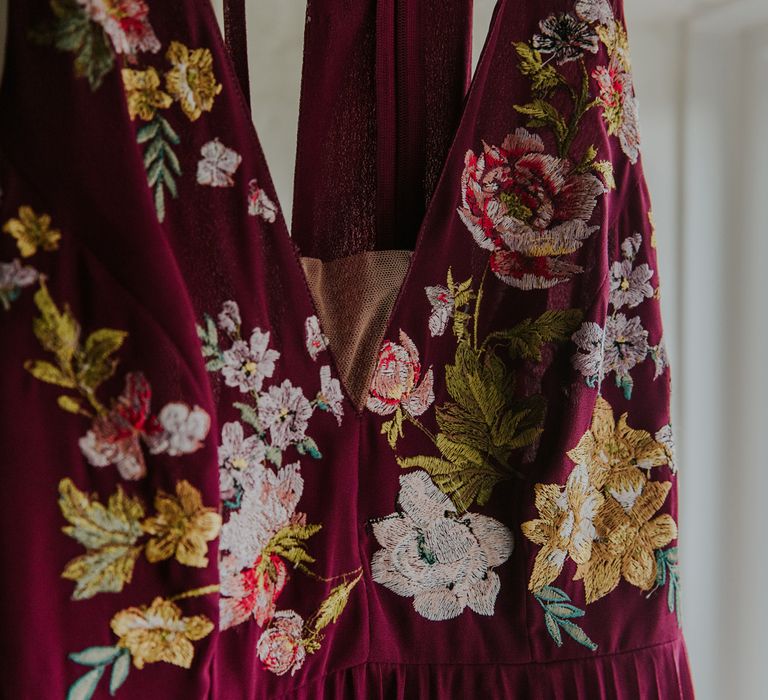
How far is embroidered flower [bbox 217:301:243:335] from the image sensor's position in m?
0.51

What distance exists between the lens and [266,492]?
541 mm

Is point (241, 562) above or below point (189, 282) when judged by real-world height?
below

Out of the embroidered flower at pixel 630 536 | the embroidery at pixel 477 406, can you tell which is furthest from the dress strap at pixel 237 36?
the embroidered flower at pixel 630 536

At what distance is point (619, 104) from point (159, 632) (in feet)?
1.73

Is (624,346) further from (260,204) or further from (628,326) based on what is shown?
(260,204)

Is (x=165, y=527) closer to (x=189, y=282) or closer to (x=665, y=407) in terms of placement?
(x=189, y=282)

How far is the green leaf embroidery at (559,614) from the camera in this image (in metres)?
0.63

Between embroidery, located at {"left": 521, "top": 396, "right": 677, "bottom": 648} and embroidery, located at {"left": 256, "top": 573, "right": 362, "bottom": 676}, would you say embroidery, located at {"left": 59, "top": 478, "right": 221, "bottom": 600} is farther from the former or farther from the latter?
embroidery, located at {"left": 521, "top": 396, "right": 677, "bottom": 648}

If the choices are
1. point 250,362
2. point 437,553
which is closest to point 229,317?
point 250,362

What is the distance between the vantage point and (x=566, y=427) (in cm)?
62

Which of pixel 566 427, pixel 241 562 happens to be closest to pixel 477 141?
pixel 566 427

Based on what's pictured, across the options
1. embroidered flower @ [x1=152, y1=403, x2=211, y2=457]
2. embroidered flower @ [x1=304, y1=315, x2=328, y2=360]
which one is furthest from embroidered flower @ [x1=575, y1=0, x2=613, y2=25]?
embroidered flower @ [x1=152, y1=403, x2=211, y2=457]

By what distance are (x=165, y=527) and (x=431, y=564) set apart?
0.24 meters

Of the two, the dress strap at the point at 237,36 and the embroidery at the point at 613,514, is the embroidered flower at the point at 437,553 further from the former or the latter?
the dress strap at the point at 237,36
